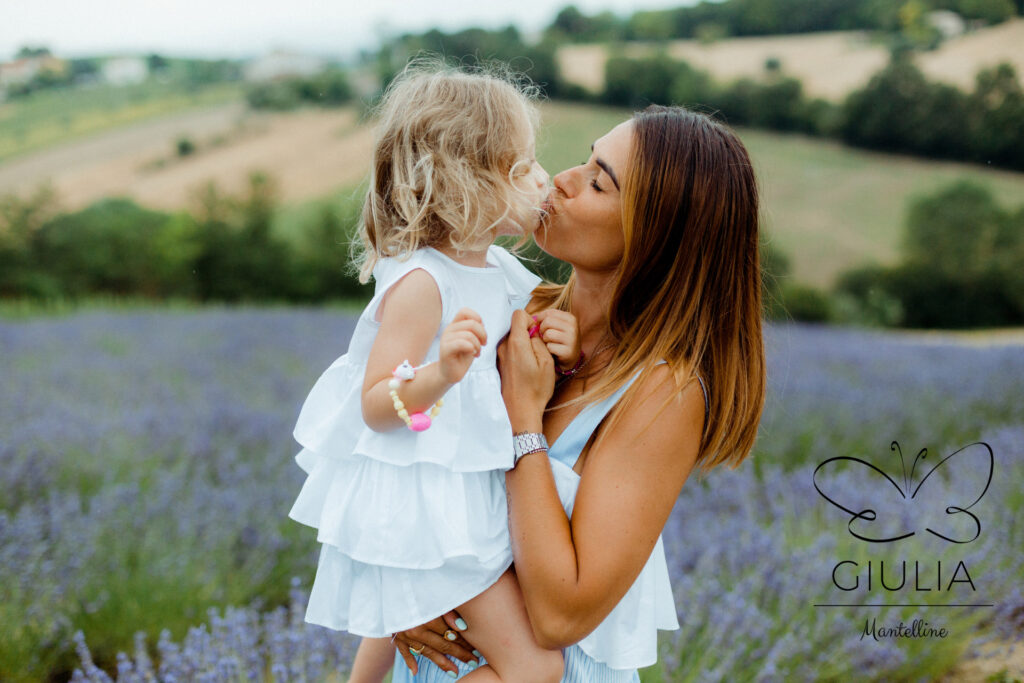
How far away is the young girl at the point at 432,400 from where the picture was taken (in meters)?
1.33

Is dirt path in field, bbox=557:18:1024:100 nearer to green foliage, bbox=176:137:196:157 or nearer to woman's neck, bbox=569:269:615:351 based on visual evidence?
green foliage, bbox=176:137:196:157

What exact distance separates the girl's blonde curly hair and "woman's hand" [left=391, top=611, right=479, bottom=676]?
0.62 metres

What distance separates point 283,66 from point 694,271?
981 cm

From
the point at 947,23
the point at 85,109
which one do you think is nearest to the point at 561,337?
the point at 947,23

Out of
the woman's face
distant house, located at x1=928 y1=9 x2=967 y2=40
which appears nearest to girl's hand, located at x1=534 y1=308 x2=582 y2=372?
the woman's face

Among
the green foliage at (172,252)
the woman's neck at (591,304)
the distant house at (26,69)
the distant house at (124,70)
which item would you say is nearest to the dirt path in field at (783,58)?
the green foliage at (172,252)

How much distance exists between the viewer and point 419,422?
127cm

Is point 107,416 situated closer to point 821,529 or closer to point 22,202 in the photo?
point 821,529

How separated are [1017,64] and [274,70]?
804cm

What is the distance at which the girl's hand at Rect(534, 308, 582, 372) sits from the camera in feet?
4.72

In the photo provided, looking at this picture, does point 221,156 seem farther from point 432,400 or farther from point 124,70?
point 432,400

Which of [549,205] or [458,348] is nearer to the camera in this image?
[458,348]

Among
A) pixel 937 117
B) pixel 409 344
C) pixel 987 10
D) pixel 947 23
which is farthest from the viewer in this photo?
pixel 937 117

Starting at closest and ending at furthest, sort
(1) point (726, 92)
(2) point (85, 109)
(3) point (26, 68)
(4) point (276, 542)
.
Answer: (4) point (276, 542) < (3) point (26, 68) < (2) point (85, 109) < (1) point (726, 92)
